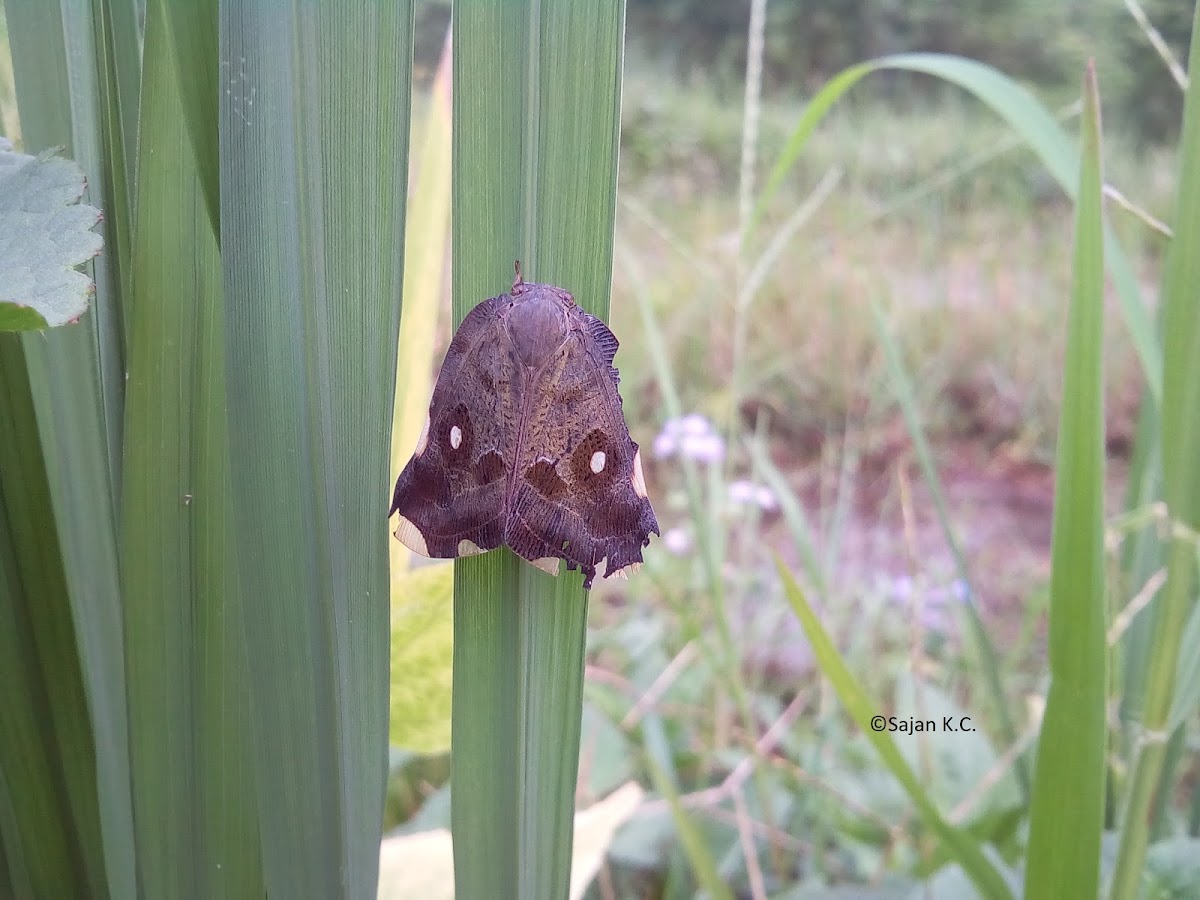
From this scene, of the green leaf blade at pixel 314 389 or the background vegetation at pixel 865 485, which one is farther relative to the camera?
the background vegetation at pixel 865 485

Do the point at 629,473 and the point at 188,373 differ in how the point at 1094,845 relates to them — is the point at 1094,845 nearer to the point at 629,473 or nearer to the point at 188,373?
the point at 629,473

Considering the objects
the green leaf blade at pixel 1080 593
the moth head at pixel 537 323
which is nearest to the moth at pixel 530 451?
the moth head at pixel 537 323

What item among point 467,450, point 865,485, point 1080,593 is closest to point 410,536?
point 467,450

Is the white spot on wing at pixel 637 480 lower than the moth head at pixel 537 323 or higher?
lower

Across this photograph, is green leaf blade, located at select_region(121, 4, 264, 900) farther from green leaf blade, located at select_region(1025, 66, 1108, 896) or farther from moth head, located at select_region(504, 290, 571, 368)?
green leaf blade, located at select_region(1025, 66, 1108, 896)

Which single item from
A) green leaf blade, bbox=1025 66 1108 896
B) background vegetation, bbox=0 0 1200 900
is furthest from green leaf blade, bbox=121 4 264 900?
green leaf blade, bbox=1025 66 1108 896

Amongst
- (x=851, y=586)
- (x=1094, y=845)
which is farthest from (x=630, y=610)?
(x=1094, y=845)

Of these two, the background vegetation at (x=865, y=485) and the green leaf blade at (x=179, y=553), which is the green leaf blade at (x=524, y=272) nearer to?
the background vegetation at (x=865, y=485)
